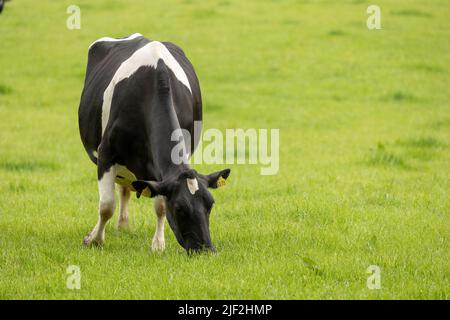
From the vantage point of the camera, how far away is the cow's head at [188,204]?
6652 mm

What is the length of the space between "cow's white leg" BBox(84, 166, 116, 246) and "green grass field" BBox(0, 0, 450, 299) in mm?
183

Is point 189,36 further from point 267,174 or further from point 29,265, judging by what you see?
point 29,265

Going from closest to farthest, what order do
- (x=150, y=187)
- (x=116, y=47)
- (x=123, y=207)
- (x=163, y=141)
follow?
1. (x=150, y=187)
2. (x=163, y=141)
3. (x=123, y=207)
4. (x=116, y=47)

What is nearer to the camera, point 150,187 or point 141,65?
point 150,187

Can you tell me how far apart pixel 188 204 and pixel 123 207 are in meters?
2.63

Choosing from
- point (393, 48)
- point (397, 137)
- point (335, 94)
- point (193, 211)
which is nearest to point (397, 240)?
point (193, 211)

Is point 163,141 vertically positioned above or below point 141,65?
below

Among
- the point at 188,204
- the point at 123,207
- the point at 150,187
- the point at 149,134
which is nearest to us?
the point at 188,204

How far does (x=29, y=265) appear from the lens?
7109mm

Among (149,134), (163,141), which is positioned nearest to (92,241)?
(149,134)

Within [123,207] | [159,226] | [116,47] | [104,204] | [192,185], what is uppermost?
[116,47]

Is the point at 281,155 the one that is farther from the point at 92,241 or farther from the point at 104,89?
the point at 92,241

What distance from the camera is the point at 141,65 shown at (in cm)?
785

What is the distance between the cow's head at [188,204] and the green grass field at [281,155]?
0.18 meters
